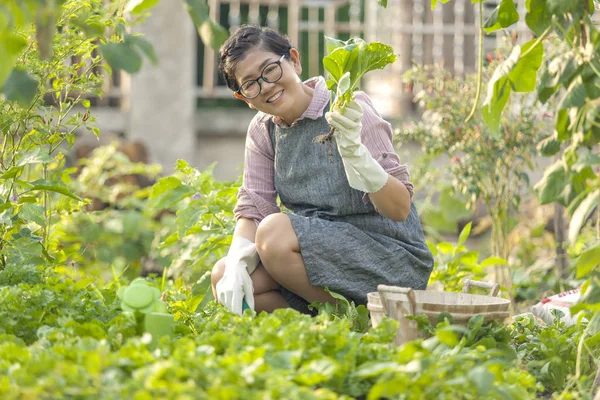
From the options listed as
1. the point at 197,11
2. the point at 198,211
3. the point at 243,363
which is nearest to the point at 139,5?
the point at 197,11

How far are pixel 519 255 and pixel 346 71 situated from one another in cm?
244

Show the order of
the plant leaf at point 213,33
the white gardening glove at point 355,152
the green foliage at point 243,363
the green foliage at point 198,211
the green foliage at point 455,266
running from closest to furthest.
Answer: the green foliage at point 243,363 < the plant leaf at point 213,33 < the white gardening glove at point 355,152 < the green foliage at point 198,211 < the green foliage at point 455,266

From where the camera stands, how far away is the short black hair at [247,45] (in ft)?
8.06

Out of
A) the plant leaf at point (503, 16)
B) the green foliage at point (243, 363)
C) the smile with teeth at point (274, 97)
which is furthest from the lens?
the smile with teeth at point (274, 97)

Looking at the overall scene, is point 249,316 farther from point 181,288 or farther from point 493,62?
point 493,62

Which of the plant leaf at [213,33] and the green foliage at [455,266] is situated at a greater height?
the plant leaf at [213,33]

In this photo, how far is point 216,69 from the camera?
22.3ft

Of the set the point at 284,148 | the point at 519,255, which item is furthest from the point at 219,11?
the point at 284,148

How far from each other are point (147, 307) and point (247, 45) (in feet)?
3.12

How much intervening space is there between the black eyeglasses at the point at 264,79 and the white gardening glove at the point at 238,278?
17.9 inches

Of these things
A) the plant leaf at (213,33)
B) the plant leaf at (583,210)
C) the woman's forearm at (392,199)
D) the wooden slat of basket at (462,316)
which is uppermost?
the plant leaf at (213,33)

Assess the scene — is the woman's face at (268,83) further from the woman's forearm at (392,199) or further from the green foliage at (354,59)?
the woman's forearm at (392,199)

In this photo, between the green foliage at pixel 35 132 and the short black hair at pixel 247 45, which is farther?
the short black hair at pixel 247 45

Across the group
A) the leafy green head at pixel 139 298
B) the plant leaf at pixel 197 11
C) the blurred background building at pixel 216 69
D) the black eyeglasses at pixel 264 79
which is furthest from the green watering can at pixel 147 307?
the blurred background building at pixel 216 69
